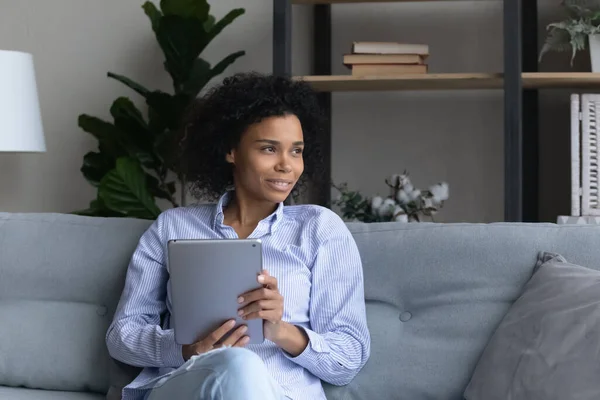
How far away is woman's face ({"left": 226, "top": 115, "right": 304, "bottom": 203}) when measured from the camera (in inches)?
72.2

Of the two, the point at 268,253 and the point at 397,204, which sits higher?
the point at 397,204

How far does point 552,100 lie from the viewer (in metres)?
3.07

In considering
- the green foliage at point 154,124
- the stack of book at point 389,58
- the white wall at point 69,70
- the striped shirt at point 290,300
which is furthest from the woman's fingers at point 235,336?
the white wall at point 69,70

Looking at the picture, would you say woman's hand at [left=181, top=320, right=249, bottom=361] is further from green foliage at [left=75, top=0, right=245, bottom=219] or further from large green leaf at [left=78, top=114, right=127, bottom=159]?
large green leaf at [left=78, top=114, right=127, bottom=159]

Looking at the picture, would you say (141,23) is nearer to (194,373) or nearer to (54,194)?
(54,194)

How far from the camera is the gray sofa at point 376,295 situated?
176cm

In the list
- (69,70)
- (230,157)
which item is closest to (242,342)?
(230,157)

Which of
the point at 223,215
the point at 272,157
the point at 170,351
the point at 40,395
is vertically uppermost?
the point at 272,157

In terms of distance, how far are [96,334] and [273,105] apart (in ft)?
2.05

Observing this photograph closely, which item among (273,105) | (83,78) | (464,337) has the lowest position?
(464,337)

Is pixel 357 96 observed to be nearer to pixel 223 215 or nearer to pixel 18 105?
pixel 18 105

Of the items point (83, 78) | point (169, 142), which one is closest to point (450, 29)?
point (169, 142)

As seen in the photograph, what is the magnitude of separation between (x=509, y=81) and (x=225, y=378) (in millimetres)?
1672

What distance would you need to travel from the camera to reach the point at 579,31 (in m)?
2.71
